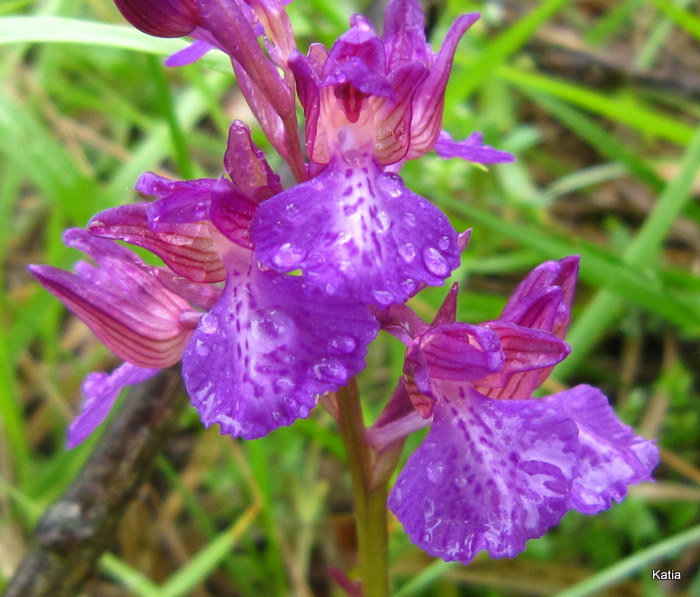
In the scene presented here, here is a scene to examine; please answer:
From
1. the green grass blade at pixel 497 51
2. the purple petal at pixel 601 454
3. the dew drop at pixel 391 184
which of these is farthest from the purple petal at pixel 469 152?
the green grass blade at pixel 497 51

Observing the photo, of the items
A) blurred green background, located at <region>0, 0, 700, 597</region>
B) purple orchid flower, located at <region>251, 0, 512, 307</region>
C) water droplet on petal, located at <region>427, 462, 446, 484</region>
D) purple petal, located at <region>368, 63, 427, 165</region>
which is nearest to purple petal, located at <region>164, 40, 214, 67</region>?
blurred green background, located at <region>0, 0, 700, 597</region>

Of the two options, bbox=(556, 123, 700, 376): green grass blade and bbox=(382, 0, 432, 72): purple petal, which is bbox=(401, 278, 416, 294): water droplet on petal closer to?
bbox=(382, 0, 432, 72): purple petal

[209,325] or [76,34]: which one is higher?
[76,34]

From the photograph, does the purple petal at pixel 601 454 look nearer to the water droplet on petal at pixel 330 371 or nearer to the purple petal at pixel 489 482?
the purple petal at pixel 489 482

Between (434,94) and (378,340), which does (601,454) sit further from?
(378,340)

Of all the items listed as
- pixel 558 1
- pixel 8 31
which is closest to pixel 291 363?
pixel 8 31

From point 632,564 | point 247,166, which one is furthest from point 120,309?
point 632,564

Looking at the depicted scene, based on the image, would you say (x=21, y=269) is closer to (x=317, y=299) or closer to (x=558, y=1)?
(x=558, y=1)
